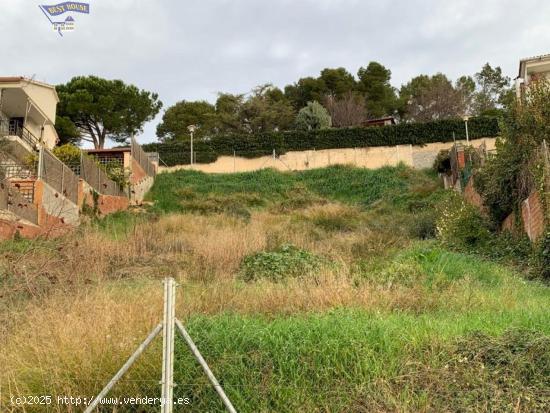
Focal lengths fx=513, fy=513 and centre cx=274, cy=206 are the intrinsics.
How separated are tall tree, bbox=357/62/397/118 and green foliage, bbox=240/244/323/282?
36.4m

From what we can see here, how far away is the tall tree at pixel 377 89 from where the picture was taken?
45.0m

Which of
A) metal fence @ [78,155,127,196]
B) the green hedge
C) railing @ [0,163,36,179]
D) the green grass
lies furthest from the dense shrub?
the green hedge

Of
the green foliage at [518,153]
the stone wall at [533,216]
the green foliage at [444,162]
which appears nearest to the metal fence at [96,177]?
the green foliage at [518,153]

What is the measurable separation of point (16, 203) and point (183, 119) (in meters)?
33.8

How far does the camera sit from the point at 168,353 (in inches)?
132

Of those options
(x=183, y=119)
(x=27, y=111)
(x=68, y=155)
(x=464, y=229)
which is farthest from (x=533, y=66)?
(x=183, y=119)

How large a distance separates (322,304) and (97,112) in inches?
1357

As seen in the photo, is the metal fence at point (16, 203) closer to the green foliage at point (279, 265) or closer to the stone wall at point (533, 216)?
the green foliage at point (279, 265)

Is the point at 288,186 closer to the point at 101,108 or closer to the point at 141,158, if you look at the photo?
the point at 141,158

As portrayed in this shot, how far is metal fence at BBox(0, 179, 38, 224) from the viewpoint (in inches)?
484

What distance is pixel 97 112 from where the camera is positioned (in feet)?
121

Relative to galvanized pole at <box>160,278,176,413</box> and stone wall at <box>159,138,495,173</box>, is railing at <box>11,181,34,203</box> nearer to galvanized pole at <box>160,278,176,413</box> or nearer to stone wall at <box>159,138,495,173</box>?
galvanized pole at <box>160,278,176,413</box>

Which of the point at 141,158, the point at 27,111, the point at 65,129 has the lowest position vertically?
the point at 141,158

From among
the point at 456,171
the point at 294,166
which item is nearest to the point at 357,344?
the point at 456,171
